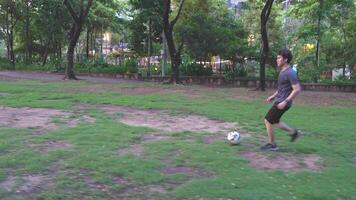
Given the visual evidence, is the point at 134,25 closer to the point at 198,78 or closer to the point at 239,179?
the point at 198,78

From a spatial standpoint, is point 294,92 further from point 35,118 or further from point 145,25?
point 145,25

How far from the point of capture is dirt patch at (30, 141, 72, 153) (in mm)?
8133

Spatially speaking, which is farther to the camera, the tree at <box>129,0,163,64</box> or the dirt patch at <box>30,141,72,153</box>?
the tree at <box>129,0,163,64</box>

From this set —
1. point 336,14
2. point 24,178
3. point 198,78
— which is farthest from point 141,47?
point 24,178

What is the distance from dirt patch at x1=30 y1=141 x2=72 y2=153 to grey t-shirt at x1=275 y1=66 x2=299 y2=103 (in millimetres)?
3347

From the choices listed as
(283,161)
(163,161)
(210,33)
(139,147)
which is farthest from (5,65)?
(283,161)

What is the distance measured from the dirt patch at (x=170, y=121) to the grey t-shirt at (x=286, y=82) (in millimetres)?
2317

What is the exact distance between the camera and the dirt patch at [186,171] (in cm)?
680

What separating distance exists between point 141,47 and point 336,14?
13.1 m

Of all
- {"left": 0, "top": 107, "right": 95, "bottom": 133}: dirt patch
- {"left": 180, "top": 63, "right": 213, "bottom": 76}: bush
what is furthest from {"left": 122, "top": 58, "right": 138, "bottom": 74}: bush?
{"left": 0, "top": 107, "right": 95, "bottom": 133}: dirt patch

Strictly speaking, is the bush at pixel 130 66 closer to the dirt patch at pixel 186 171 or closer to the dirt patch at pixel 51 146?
the dirt patch at pixel 51 146

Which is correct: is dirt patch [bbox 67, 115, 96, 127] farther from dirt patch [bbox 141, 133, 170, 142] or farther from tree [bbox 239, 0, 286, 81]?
tree [bbox 239, 0, 286, 81]

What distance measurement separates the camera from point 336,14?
2545cm

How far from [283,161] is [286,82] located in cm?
129
